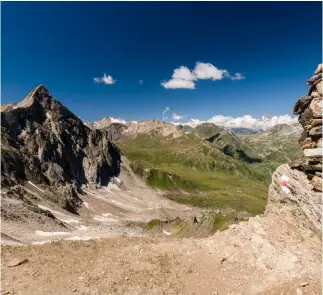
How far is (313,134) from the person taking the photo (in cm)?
2650

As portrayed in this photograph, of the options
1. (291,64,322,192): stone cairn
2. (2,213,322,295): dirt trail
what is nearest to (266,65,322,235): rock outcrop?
(291,64,322,192): stone cairn

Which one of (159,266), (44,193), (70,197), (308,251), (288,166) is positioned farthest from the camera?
(70,197)

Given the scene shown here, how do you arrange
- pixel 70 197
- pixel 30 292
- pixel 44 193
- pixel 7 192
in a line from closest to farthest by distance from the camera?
pixel 30 292 < pixel 7 192 < pixel 44 193 < pixel 70 197

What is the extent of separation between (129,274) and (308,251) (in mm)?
14410

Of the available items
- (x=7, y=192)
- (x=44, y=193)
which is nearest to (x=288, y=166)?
(x=7, y=192)

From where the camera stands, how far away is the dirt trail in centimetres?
2442

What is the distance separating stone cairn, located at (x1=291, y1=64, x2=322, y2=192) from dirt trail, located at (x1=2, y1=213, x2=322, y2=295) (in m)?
5.00

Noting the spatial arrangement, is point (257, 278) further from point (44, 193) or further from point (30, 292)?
point (44, 193)

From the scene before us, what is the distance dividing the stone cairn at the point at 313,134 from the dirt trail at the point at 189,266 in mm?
4997

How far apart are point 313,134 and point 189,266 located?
14.9 metres

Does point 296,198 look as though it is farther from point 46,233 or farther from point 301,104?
point 46,233

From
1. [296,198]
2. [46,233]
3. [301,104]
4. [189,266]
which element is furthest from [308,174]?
[46,233]

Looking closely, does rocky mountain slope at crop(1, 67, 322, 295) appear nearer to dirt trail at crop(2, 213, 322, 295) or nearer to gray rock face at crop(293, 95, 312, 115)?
dirt trail at crop(2, 213, 322, 295)

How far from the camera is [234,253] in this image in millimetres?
28156
